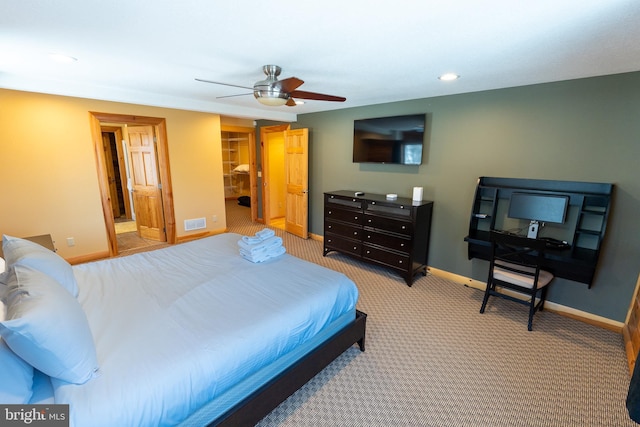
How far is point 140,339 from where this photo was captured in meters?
1.48

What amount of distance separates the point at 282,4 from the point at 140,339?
6.14 ft

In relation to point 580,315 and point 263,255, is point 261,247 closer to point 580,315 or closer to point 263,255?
point 263,255

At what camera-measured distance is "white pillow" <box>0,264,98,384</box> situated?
43.3 inches

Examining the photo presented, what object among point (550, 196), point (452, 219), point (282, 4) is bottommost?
point (452, 219)

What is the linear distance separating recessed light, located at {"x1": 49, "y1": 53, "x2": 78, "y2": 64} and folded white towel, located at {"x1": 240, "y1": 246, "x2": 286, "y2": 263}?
212 cm

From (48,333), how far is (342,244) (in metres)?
3.43

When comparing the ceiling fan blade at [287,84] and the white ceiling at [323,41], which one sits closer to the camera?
the white ceiling at [323,41]

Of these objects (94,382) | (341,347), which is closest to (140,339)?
(94,382)

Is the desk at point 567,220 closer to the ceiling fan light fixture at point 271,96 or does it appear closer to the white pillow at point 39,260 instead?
the ceiling fan light fixture at point 271,96

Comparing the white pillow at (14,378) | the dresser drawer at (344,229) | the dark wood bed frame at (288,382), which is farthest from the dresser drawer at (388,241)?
the white pillow at (14,378)

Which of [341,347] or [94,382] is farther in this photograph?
[341,347]

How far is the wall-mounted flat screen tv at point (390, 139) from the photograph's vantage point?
12.0ft

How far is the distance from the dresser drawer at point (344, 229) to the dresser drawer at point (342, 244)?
2.6 inches

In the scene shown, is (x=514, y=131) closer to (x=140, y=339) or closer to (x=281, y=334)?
(x=281, y=334)
